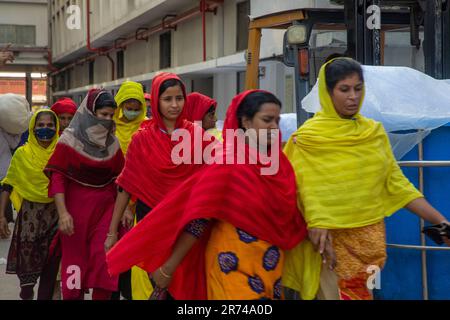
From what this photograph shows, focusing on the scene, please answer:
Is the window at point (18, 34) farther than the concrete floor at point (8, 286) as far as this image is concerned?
Yes

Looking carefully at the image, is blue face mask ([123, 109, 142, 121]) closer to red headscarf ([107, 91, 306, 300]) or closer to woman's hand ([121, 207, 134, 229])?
woman's hand ([121, 207, 134, 229])

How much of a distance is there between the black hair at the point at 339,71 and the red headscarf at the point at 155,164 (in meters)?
1.02

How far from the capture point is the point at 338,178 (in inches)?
137

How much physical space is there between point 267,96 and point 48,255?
8.99 ft

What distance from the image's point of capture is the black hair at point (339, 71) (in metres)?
3.52

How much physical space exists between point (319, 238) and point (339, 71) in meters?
0.71

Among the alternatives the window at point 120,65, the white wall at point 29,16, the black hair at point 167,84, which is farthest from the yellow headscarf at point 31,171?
the white wall at point 29,16

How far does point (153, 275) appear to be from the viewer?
345cm

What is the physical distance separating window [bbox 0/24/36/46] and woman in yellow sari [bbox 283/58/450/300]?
37.2 meters

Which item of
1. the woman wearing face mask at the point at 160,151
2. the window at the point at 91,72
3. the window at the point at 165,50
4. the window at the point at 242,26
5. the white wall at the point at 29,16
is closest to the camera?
the woman wearing face mask at the point at 160,151

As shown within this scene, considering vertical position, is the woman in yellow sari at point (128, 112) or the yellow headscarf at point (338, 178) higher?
the woman in yellow sari at point (128, 112)

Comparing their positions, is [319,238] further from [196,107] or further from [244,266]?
[196,107]

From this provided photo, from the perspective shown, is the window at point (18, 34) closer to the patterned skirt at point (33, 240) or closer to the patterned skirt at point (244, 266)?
the patterned skirt at point (33, 240)
